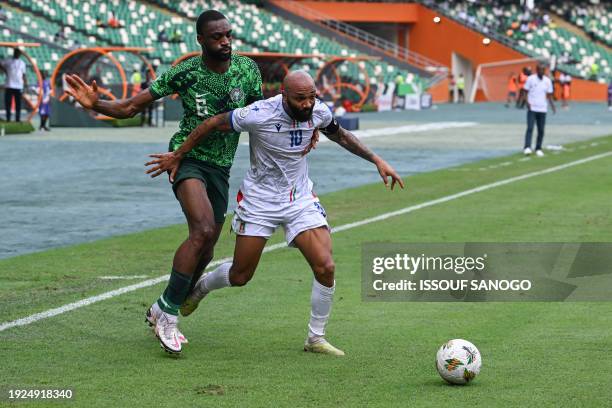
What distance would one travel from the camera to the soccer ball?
707cm

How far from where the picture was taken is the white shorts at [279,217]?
26.6 feet

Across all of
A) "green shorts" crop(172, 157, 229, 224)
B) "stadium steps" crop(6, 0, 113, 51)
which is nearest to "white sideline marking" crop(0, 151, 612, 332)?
"green shorts" crop(172, 157, 229, 224)

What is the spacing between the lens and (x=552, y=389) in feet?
23.0

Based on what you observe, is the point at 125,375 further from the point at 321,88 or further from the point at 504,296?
the point at 321,88

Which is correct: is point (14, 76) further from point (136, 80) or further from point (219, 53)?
point (219, 53)

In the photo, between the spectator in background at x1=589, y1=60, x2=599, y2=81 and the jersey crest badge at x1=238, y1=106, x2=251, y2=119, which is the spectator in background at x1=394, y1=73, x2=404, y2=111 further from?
the jersey crest badge at x1=238, y1=106, x2=251, y2=119

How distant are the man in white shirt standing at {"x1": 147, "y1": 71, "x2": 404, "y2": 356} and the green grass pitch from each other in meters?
0.46

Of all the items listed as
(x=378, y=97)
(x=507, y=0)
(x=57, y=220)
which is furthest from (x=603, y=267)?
(x=507, y=0)

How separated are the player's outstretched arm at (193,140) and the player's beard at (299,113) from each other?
42 cm

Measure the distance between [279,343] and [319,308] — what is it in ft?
1.56

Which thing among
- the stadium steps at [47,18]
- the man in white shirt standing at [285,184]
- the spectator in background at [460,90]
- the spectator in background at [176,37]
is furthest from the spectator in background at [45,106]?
the spectator in background at [460,90]

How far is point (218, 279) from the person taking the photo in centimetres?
846

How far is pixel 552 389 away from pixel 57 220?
406 inches

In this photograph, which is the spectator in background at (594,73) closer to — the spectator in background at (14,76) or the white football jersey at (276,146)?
the spectator in background at (14,76)
